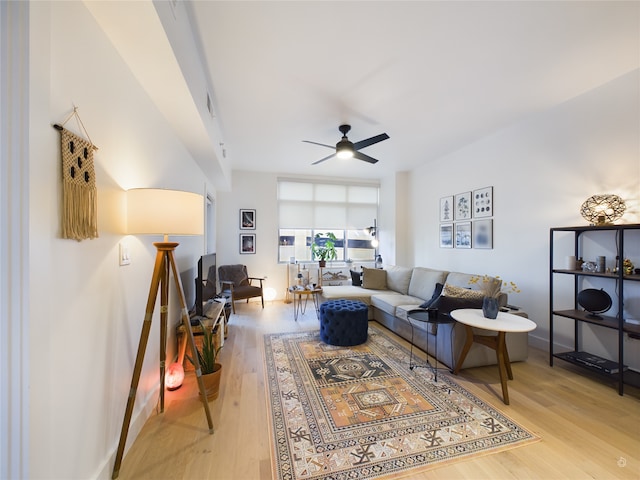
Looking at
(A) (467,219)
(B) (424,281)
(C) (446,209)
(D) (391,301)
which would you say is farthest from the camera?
(C) (446,209)

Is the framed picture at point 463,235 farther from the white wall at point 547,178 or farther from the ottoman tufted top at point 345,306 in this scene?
the ottoman tufted top at point 345,306

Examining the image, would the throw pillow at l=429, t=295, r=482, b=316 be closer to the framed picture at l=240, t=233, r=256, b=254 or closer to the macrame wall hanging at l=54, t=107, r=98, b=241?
the macrame wall hanging at l=54, t=107, r=98, b=241

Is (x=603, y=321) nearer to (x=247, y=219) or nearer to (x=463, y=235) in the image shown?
(x=463, y=235)

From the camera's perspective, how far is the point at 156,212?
1.62 m

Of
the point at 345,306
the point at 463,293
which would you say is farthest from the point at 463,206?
the point at 345,306

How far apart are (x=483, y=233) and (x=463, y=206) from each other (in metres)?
0.59

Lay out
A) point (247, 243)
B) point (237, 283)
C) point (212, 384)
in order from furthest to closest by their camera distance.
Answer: point (247, 243) < point (237, 283) < point (212, 384)

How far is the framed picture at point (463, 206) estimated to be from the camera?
4281 mm

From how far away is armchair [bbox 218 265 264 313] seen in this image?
4.83m

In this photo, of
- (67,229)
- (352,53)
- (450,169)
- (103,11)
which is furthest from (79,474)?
(450,169)

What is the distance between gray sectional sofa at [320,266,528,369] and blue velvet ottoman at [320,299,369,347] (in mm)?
575

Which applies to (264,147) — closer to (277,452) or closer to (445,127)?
(445,127)

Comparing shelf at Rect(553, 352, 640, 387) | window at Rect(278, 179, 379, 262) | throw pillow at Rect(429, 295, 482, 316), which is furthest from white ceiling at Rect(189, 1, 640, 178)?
shelf at Rect(553, 352, 640, 387)

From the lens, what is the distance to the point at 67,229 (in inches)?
45.1
